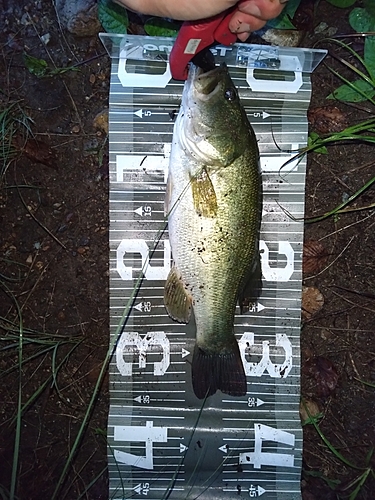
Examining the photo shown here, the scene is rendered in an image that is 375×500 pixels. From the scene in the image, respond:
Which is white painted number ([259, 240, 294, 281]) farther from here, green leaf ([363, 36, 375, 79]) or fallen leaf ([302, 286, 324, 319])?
green leaf ([363, 36, 375, 79])

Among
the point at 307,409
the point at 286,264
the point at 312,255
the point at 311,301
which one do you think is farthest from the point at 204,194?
the point at 307,409

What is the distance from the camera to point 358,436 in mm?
2732

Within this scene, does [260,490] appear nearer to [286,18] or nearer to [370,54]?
[370,54]

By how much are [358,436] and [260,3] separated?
87.0 inches

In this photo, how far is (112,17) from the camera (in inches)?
105

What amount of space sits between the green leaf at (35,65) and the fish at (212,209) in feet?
2.90

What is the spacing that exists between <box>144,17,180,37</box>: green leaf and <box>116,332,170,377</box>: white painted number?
5.18 feet

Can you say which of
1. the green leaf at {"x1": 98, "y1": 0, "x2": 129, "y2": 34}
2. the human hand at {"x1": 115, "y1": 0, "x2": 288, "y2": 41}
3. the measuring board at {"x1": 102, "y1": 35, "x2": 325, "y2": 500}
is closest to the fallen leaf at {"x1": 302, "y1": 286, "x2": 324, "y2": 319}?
the measuring board at {"x1": 102, "y1": 35, "x2": 325, "y2": 500}

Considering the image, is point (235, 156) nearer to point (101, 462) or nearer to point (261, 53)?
point (261, 53)

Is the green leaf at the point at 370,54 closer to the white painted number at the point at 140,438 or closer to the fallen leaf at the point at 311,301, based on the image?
the fallen leaf at the point at 311,301

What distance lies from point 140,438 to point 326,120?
1.96 m

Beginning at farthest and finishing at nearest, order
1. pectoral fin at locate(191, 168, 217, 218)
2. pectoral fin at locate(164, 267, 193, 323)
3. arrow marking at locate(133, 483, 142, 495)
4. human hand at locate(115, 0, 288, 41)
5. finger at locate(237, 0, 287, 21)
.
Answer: arrow marking at locate(133, 483, 142, 495) < pectoral fin at locate(164, 267, 193, 323) < pectoral fin at locate(191, 168, 217, 218) < finger at locate(237, 0, 287, 21) < human hand at locate(115, 0, 288, 41)

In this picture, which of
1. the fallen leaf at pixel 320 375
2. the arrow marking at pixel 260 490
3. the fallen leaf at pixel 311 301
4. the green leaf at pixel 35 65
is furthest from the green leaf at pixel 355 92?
the arrow marking at pixel 260 490

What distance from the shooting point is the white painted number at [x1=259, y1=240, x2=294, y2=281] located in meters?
2.71
